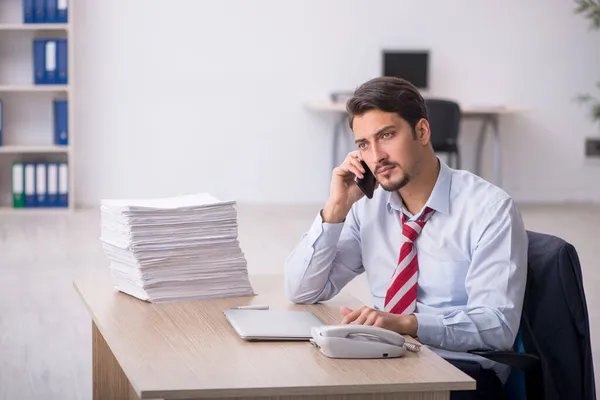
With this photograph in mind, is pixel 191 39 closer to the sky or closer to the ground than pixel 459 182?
closer to the sky

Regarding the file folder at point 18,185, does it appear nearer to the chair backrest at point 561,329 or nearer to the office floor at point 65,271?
the office floor at point 65,271

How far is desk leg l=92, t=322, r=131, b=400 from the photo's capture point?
2.53 metres

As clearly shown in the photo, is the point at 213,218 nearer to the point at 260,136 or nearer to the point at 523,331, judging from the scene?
the point at 523,331

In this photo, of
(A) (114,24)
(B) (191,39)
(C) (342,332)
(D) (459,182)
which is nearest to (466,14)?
(B) (191,39)

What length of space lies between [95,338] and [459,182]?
3.25 feet

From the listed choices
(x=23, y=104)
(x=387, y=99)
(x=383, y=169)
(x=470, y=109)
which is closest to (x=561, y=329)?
(x=383, y=169)

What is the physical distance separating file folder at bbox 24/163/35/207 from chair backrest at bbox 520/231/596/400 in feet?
17.9

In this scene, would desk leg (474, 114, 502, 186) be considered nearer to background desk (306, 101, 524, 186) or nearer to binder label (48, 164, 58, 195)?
background desk (306, 101, 524, 186)

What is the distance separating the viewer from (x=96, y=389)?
8.32 ft

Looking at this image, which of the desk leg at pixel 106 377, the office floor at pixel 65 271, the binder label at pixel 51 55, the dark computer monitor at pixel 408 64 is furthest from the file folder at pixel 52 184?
the desk leg at pixel 106 377

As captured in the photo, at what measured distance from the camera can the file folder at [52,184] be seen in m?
7.05

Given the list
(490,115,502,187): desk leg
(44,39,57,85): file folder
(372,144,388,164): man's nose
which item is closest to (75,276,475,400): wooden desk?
(372,144,388,164): man's nose

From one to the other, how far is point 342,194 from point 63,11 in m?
5.13

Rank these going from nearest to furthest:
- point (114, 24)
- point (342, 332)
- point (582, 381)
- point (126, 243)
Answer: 1. point (342, 332)
2. point (582, 381)
3. point (126, 243)
4. point (114, 24)
